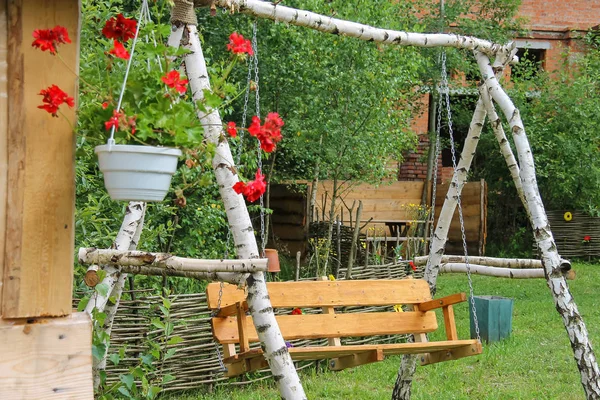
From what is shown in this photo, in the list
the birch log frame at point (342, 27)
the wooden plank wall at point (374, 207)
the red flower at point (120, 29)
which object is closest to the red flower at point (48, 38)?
the red flower at point (120, 29)

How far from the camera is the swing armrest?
4934 millimetres

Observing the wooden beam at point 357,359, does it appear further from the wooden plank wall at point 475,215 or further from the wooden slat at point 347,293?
the wooden plank wall at point 475,215

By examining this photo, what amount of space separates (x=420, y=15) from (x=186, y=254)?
951cm

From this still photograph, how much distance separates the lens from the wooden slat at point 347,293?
5.01 metres

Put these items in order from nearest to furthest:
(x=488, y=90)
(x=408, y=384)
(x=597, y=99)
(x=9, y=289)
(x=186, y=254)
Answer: (x=9, y=289) → (x=488, y=90) → (x=408, y=384) → (x=186, y=254) → (x=597, y=99)

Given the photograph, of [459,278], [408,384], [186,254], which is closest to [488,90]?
[408,384]

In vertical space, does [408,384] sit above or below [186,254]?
below

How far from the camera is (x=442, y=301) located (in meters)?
5.14

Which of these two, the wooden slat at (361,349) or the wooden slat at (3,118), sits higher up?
the wooden slat at (3,118)

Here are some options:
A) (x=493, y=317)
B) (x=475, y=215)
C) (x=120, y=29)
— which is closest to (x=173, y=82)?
(x=120, y=29)

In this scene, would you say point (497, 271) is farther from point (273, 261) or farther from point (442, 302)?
point (273, 261)

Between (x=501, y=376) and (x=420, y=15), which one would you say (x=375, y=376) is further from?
(x=420, y=15)

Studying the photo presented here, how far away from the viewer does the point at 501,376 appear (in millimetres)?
6469

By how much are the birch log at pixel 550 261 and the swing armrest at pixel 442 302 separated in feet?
1.77
